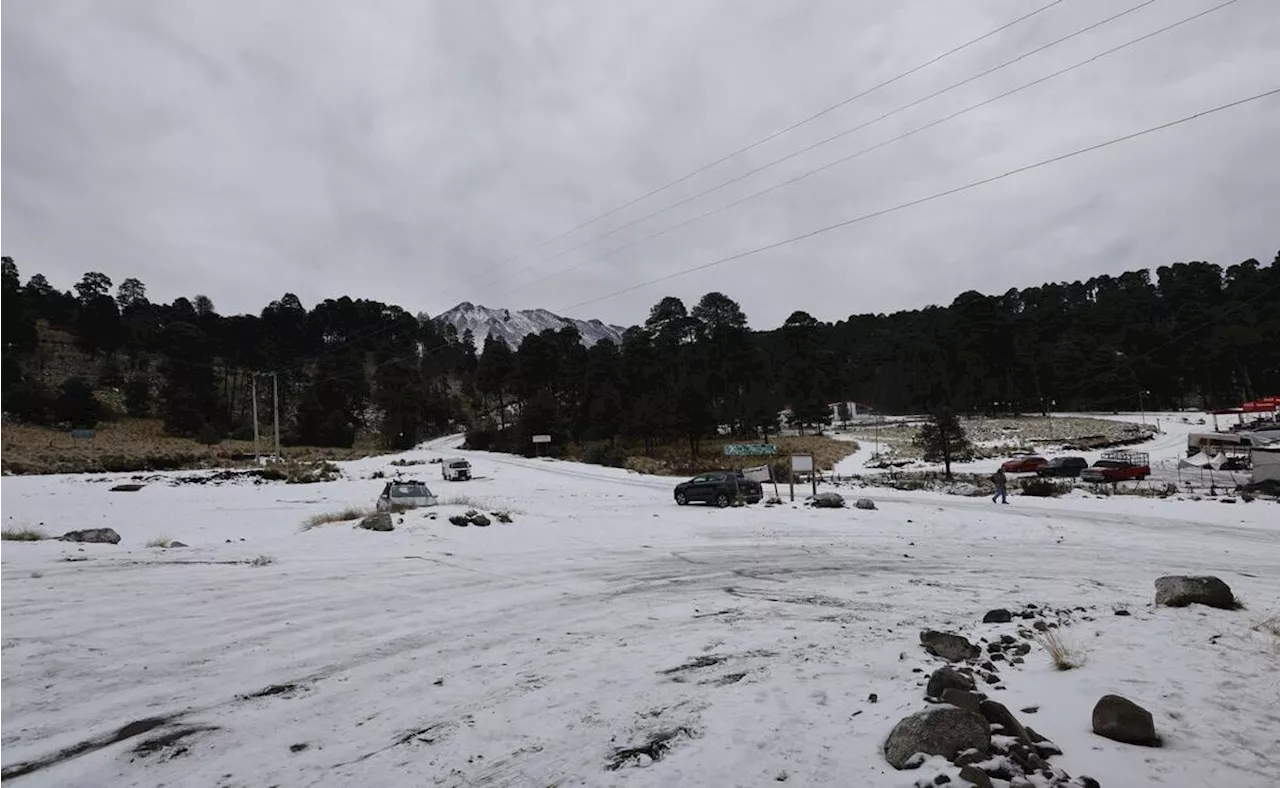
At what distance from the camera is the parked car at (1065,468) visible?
4128 cm

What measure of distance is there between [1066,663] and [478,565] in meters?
10.6

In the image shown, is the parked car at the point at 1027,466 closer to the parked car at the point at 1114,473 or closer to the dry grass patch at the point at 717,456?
the parked car at the point at 1114,473

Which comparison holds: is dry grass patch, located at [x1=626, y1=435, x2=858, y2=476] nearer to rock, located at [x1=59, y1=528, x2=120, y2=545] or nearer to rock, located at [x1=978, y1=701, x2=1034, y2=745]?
rock, located at [x1=59, y1=528, x2=120, y2=545]

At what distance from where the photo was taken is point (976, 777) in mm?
4039

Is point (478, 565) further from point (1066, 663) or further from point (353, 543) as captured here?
point (1066, 663)

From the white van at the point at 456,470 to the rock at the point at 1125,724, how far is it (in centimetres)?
4658

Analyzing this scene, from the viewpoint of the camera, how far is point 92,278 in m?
116

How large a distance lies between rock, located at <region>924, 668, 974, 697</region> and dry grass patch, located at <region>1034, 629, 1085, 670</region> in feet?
4.44

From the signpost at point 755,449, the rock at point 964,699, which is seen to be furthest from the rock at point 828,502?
the rock at point 964,699

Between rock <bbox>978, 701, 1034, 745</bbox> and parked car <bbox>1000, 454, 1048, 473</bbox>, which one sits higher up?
rock <bbox>978, 701, 1034, 745</bbox>

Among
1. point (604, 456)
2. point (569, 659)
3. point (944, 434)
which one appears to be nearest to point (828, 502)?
point (944, 434)

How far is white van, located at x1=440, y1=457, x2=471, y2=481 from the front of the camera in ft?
158

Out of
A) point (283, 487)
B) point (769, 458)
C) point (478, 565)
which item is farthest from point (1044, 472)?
point (283, 487)

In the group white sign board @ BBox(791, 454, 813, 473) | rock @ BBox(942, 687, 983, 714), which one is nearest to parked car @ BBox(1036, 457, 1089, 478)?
white sign board @ BBox(791, 454, 813, 473)
